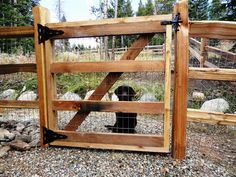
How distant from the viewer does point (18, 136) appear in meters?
3.37

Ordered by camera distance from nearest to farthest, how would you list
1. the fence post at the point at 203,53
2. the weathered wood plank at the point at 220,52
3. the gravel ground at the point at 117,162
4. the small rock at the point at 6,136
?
the gravel ground at the point at 117,162 < the small rock at the point at 6,136 < the weathered wood plank at the point at 220,52 < the fence post at the point at 203,53

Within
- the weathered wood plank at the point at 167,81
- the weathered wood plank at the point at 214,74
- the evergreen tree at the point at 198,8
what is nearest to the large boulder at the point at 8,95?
the weathered wood plank at the point at 167,81

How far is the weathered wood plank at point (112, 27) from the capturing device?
2.65 metres

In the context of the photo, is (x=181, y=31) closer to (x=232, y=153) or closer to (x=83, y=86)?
(x=232, y=153)

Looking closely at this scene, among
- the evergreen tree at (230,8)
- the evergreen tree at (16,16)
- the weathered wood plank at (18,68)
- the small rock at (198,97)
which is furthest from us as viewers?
the evergreen tree at (16,16)

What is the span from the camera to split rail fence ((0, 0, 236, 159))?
263 cm

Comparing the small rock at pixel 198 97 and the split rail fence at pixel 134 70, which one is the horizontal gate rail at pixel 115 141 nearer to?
the split rail fence at pixel 134 70

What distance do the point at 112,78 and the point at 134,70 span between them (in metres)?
0.35

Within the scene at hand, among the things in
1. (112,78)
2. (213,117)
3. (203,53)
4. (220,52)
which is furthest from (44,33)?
(203,53)

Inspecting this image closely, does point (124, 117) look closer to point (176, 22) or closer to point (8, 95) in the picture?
point (176, 22)

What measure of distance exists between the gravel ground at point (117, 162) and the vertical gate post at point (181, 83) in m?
0.22

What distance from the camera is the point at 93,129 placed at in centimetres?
→ 393

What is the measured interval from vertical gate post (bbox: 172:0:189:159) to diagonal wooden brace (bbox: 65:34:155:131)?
0.37 m

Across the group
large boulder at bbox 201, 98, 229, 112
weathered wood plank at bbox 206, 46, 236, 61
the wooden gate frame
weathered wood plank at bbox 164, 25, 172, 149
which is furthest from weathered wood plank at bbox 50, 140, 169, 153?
weathered wood plank at bbox 206, 46, 236, 61
